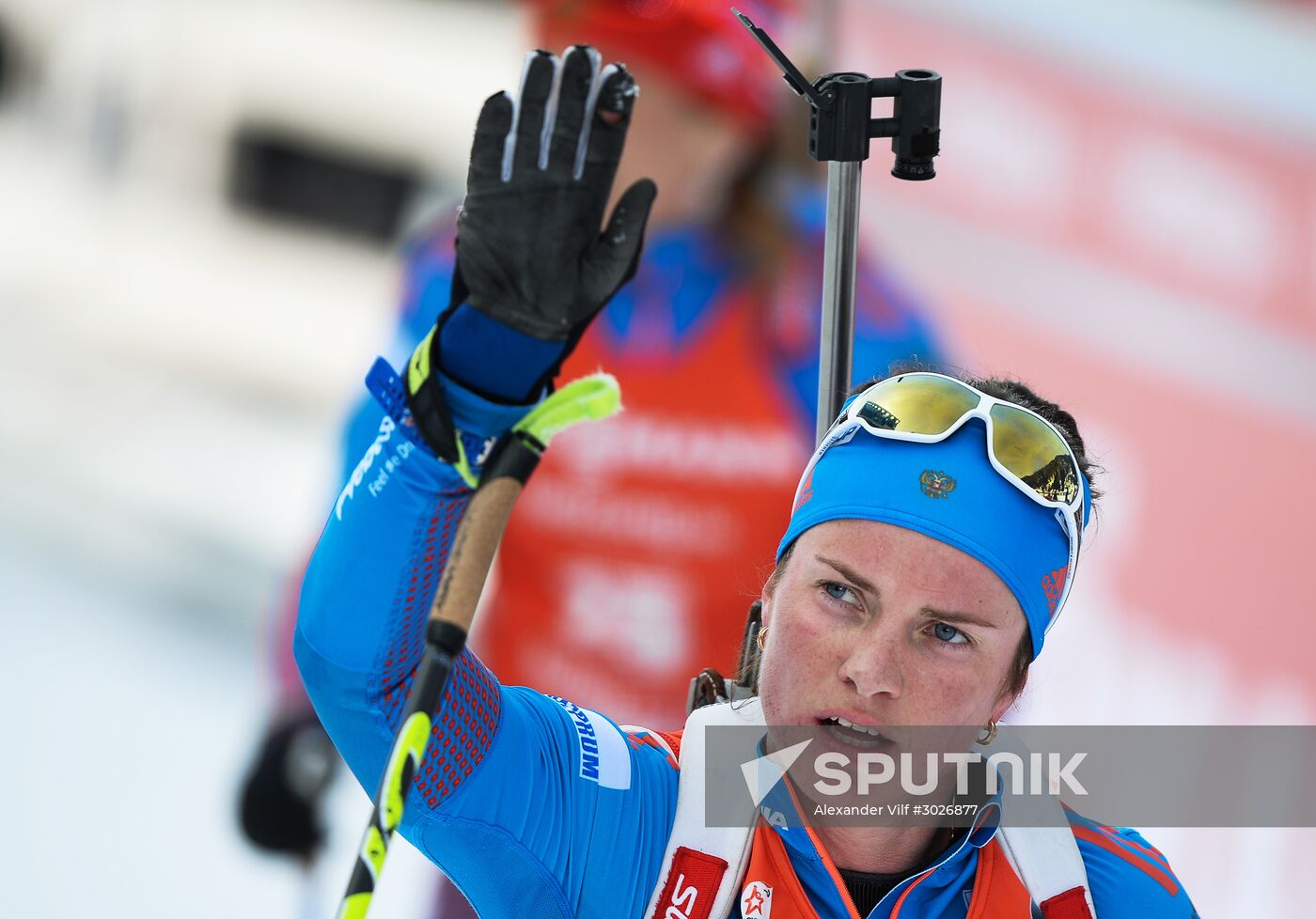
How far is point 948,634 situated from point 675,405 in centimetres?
124

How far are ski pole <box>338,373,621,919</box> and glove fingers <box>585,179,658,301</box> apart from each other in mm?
100

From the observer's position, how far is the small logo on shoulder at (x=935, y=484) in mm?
1779

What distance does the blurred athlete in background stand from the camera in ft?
9.23

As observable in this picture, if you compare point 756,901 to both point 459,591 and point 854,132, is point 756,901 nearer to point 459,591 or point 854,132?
point 459,591

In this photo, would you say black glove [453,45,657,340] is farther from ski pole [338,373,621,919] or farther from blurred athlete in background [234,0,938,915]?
blurred athlete in background [234,0,938,915]

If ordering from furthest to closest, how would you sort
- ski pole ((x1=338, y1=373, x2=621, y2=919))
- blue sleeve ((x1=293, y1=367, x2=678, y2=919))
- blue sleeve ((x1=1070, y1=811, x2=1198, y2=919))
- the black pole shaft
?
1. the black pole shaft
2. blue sleeve ((x1=1070, y1=811, x2=1198, y2=919))
3. blue sleeve ((x1=293, y1=367, x2=678, y2=919))
4. ski pole ((x1=338, y1=373, x2=621, y2=919))

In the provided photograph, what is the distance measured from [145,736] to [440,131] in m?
3.67

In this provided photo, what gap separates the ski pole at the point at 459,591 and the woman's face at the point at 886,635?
32 cm

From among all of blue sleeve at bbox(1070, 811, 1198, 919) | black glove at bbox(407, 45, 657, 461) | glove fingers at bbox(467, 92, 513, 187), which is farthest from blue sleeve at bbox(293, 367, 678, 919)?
blue sleeve at bbox(1070, 811, 1198, 919)

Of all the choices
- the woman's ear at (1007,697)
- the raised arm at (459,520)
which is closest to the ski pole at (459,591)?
the raised arm at (459,520)

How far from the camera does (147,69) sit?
7.39 m

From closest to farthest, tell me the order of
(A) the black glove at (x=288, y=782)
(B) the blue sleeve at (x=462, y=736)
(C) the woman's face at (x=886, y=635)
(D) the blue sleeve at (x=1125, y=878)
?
(B) the blue sleeve at (x=462, y=736)
(C) the woman's face at (x=886, y=635)
(D) the blue sleeve at (x=1125, y=878)
(A) the black glove at (x=288, y=782)

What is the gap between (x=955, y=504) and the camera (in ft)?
5.83

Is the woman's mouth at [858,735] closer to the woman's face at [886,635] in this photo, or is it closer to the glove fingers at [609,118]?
the woman's face at [886,635]
